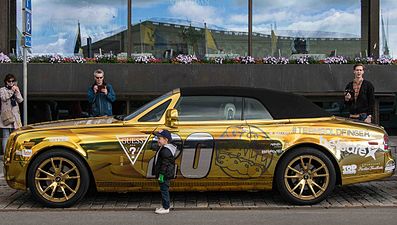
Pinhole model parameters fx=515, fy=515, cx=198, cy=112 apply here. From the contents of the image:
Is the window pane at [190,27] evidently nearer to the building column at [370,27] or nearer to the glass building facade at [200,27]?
the glass building facade at [200,27]

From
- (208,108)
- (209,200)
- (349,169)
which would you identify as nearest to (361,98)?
(349,169)

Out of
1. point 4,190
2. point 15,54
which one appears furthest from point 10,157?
point 15,54

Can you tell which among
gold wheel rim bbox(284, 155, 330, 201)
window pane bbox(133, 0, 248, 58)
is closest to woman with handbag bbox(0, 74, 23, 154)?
window pane bbox(133, 0, 248, 58)

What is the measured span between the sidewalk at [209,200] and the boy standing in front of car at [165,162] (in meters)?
0.50

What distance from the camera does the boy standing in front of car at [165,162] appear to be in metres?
6.16

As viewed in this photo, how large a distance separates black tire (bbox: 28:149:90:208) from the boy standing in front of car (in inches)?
37.9

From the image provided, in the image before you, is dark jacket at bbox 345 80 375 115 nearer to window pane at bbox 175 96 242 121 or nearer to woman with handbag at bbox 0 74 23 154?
window pane at bbox 175 96 242 121

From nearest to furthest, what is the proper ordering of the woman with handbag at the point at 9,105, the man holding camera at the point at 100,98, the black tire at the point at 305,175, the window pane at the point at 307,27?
1. the black tire at the point at 305,175
2. the man holding camera at the point at 100,98
3. the woman with handbag at the point at 9,105
4. the window pane at the point at 307,27

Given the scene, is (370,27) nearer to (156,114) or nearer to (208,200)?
(208,200)

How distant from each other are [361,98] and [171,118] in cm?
367

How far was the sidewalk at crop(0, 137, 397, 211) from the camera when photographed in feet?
21.8

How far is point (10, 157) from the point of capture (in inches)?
258

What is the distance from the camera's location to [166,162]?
616 cm

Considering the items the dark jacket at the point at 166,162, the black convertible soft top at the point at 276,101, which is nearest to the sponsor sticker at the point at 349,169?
the black convertible soft top at the point at 276,101
